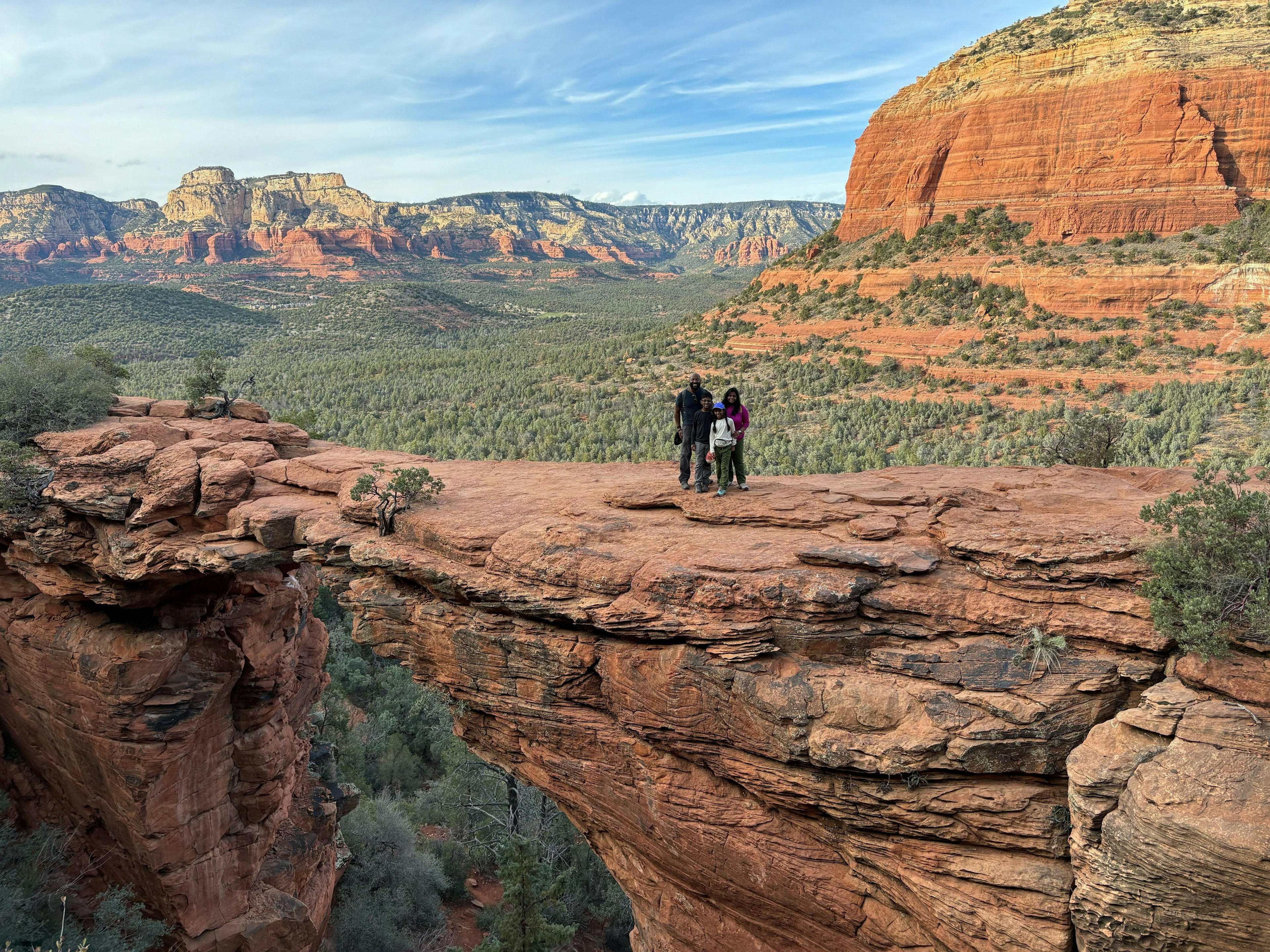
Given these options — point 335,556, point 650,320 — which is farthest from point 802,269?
point 335,556

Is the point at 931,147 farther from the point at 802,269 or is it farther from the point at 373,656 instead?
the point at 373,656

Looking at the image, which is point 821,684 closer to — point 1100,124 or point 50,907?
point 50,907

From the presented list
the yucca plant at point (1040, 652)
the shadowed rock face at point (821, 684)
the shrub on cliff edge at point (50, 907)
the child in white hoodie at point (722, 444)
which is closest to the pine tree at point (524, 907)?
the shadowed rock face at point (821, 684)

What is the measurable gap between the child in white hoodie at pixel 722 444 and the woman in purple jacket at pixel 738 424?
4 cm

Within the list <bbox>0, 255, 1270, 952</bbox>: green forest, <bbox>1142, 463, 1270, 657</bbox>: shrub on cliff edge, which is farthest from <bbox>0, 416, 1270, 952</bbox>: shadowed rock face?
<bbox>0, 255, 1270, 952</bbox>: green forest

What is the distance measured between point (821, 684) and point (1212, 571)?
359 centimetres

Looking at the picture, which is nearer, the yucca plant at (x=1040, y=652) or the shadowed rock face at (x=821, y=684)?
the shadowed rock face at (x=821, y=684)

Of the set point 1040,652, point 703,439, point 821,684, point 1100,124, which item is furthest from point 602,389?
point 1040,652

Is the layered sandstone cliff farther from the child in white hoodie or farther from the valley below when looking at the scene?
the child in white hoodie

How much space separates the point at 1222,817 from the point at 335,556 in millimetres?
9816

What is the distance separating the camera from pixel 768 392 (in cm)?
4500

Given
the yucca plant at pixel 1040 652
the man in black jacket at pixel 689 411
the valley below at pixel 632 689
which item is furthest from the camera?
the man in black jacket at pixel 689 411

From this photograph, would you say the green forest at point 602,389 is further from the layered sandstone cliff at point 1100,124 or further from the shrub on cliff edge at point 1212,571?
the shrub on cliff edge at point 1212,571

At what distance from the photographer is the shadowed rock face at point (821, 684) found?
555cm
